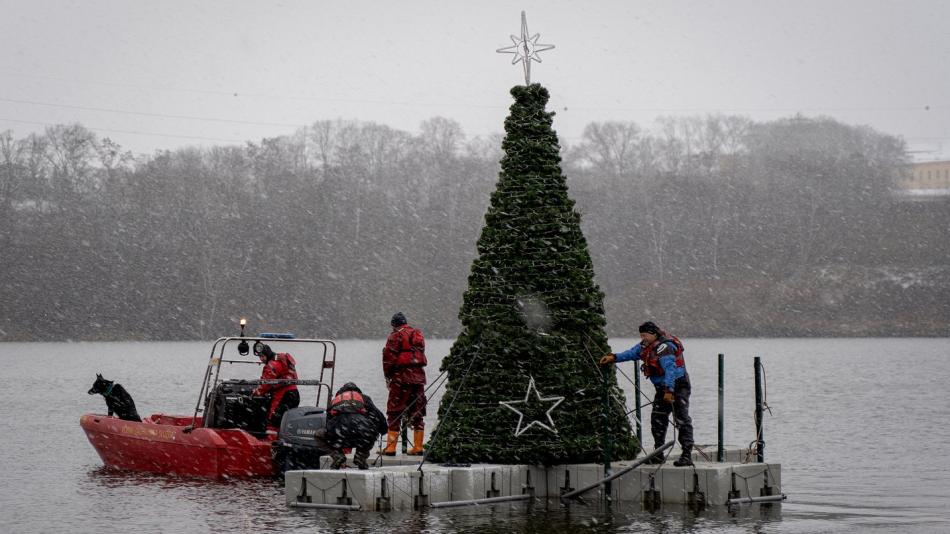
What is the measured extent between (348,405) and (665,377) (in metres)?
3.66

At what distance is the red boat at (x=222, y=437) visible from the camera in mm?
17719

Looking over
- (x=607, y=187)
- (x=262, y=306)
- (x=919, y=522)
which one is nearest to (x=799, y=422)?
(x=919, y=522)

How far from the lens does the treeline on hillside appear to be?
301 ft

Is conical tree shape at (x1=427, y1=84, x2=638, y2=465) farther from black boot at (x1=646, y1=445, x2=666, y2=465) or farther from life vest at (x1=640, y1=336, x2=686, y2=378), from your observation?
Result: life vest at (x1=640, y1=336, x2=686, y2=378)

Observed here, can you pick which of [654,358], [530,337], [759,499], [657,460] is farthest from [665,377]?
[759,499]

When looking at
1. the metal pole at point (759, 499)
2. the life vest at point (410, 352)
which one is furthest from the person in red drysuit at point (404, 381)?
the metal pole at point (759, 499)

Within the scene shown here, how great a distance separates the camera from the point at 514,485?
15398 millimetres

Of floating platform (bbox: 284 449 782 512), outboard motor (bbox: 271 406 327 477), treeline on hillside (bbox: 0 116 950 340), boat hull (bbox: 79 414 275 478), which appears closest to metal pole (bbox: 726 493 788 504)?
floating platform (bbox: 284 449 782 512)

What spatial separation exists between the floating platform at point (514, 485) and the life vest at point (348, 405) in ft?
2.29

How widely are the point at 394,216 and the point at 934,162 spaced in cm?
6676

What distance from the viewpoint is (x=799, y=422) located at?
100 feet

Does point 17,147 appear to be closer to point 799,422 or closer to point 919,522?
point 799,422

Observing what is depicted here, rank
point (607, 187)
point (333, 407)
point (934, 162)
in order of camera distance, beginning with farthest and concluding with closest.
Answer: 1. point (934, 162)
2. point (607, 187)
3. point (333, 407)

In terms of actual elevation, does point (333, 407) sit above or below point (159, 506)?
above
